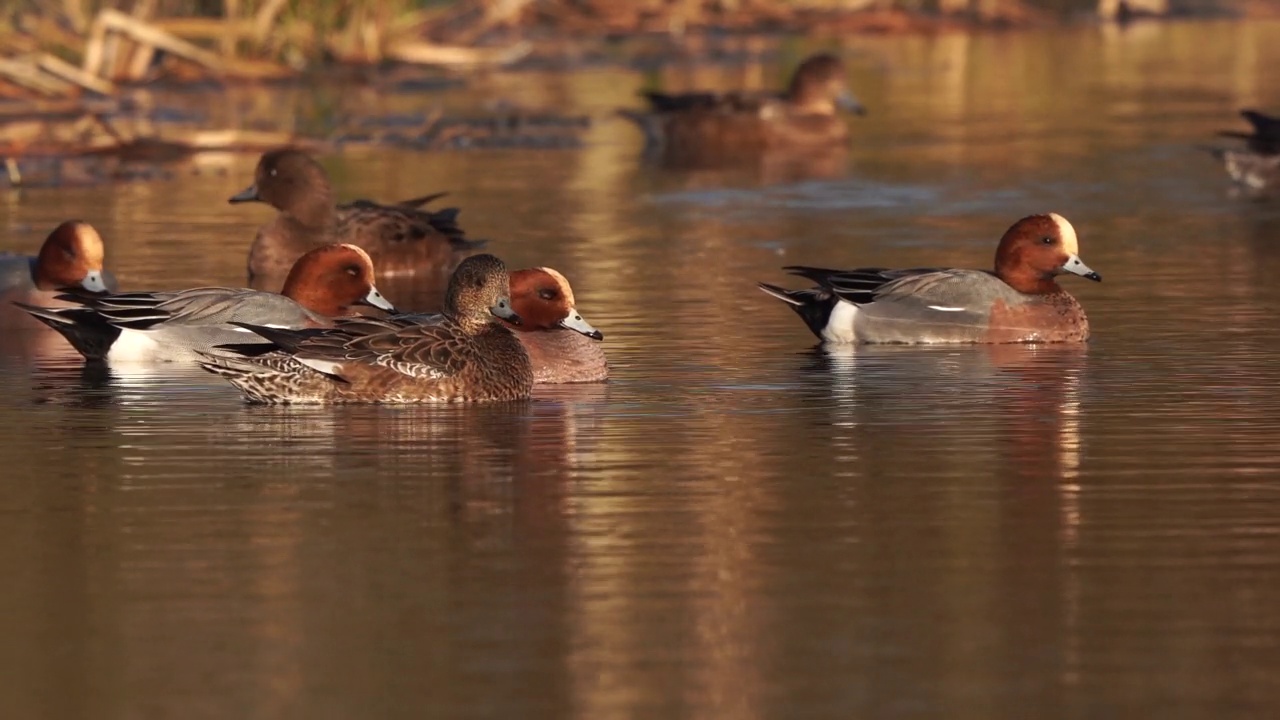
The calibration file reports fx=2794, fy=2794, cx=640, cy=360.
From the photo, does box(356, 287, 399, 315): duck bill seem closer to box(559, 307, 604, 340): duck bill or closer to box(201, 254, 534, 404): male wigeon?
box(559, 307, 604, 340): duck bill

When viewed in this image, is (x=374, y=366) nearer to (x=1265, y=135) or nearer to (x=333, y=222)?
(x=333, y=222)


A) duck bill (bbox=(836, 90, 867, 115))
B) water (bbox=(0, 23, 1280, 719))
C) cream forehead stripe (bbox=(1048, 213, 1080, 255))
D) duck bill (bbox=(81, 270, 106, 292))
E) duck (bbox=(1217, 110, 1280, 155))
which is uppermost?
duck bill (bbox=(836, 90, 867, 115))

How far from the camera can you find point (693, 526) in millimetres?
9438

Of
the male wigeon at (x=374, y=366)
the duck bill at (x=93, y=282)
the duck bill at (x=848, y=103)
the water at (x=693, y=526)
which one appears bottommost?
the water at (x=693, y=526)

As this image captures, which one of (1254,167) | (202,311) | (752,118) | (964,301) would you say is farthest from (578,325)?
(752,118)

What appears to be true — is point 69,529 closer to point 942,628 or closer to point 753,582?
point 753,582

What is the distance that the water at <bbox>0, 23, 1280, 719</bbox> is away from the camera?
24.3ft

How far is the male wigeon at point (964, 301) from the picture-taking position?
48.2 feet

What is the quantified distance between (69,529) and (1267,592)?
4038mm

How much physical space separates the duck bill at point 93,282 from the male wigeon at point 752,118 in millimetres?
13491

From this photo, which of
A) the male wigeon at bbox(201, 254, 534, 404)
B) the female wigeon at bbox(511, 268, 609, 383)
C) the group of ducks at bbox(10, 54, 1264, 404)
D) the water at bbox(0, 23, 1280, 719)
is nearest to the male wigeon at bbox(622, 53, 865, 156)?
the group of ducks at bbox(10, 54, 1264, 404)

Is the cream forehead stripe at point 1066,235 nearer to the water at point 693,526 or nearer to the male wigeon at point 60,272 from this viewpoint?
the water at point 693,526

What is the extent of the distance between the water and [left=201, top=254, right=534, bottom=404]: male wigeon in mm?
161

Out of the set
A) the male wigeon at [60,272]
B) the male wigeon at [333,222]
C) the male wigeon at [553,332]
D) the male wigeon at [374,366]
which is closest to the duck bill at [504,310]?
the male wigeon at [374,366]
